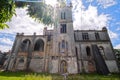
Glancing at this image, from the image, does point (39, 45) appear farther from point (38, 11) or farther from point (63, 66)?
point (38, 11)

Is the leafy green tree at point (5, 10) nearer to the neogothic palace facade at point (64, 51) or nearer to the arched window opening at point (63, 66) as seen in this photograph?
the neogothic palace facade at point (64, 51)

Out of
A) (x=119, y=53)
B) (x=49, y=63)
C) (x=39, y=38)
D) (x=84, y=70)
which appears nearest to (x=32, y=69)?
(x=49, y=63)

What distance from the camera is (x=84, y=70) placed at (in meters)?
30.1

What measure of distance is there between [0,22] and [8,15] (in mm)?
619

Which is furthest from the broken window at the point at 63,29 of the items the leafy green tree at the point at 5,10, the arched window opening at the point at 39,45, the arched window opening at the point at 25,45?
the leafy green tree at the point at 5,10

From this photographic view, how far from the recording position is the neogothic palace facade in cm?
2809

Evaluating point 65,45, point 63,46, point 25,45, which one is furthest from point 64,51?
point 25,45

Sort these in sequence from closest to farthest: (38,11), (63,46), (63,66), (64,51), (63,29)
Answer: (38,11), (63,66), (64,51), (63,46), (63,29)

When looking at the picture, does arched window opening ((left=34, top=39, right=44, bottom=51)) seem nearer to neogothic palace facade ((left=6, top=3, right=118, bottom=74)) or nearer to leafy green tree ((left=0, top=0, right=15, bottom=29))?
neogothic palace facade ((left=6, top=3, right=118, bottom=74))

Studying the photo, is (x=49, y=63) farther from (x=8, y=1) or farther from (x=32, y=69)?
(x=8, y=1)

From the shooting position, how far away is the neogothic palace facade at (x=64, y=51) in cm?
2809

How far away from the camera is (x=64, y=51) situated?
1136 inches

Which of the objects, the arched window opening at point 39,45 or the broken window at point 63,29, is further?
the arched window opening at point 39,45

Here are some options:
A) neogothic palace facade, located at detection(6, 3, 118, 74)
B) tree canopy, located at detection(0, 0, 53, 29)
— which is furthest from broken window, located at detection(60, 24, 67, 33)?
tree canopy, located at detection(0, 0, 53, 29)
